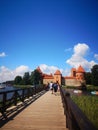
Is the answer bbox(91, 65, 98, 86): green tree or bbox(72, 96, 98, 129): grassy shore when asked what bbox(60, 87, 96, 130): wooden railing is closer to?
bbox(72, 96, 98, 129): grassy shore

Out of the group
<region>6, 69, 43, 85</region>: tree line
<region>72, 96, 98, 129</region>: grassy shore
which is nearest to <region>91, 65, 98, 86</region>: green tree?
<region>6, 69, 43, 85</region>: tree line

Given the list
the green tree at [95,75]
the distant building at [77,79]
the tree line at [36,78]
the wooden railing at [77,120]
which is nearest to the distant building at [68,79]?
the distant building at [77,79]

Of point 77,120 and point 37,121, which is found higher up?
point 77,120

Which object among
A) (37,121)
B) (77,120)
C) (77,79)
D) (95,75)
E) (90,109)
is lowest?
(90,109)

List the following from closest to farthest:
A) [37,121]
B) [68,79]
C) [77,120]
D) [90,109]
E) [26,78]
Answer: [77,120] < [37,121] < [90,109] < [26,78] < [68,79]

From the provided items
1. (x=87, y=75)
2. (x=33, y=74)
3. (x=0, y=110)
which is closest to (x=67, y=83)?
(x=87, y=75)

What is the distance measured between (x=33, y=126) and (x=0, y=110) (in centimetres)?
204

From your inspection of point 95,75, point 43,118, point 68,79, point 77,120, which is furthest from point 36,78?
point 77,120

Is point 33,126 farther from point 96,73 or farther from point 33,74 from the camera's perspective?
point 33,74

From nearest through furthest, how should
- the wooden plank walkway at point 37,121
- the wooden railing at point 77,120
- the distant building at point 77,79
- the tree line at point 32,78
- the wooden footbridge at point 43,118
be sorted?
1. the wooden railing at point 77,120
2. the wooden footbridge at point 43,118
3. the wooden plank walkway at point 37,121
4. the tree line at point 32,78
5. the distant building at point 77,79

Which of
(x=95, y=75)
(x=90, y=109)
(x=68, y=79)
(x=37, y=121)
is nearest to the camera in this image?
(x=37, y=121)

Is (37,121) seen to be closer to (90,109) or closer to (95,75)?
(90,109)

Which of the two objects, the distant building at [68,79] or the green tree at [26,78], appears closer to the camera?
the green tree at [26,78]

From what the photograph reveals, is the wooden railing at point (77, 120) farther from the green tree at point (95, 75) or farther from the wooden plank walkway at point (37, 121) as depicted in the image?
the green tree at point (95, 75)
